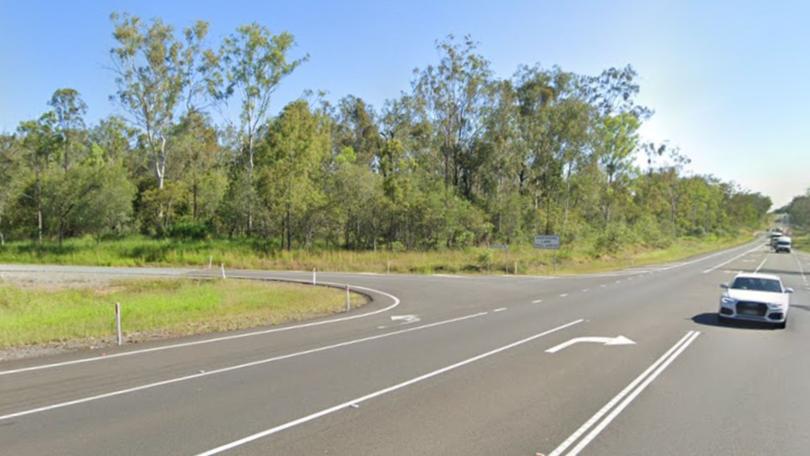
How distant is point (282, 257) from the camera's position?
46500 mm

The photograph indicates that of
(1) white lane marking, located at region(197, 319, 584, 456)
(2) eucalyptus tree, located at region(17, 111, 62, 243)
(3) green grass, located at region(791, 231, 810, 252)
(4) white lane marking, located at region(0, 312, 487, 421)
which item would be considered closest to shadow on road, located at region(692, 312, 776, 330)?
(1) white lane marking, located at region(197, 319, 584, 456)

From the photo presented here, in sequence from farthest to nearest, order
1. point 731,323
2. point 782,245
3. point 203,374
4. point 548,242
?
point 782,245
point 548,242
point 731,323
point 203,374

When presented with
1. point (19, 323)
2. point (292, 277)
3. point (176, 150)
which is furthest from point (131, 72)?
point (19, 323)

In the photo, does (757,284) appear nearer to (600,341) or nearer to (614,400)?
(600,341)

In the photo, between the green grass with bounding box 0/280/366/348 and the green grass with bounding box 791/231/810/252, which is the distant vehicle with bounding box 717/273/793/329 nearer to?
the green grass with bounding box 0/280/366/348

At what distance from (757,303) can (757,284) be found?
1.86 meters

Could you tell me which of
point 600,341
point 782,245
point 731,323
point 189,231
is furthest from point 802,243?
point 600,341

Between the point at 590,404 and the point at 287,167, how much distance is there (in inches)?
1691

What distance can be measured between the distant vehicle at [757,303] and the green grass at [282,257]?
24598 millimetres

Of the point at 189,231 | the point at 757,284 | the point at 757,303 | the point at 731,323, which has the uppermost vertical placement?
the point at 189,231

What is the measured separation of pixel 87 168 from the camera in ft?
186

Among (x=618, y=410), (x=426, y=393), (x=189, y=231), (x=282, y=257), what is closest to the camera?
(x=618, y=410)

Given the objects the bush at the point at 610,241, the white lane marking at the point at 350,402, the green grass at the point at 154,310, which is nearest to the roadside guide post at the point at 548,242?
the bush at the point at 610,241

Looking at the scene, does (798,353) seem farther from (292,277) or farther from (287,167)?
(287,167)
